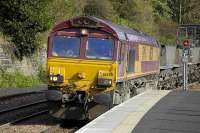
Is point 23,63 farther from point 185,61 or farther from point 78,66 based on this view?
point 78,66

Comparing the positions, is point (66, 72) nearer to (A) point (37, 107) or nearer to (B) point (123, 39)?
(B) point (123, 39)

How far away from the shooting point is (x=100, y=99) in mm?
17016

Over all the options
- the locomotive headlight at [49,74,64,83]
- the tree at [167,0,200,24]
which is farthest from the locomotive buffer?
the tree at [167,0,200,24]

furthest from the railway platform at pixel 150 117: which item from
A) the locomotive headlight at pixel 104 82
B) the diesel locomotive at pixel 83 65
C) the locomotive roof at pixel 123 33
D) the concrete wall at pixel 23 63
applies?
the concrete wall at pixel 23 63

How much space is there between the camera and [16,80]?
32562mm

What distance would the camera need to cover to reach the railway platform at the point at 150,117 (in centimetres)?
1320

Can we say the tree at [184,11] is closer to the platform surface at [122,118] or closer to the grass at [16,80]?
the grass at [16,80]

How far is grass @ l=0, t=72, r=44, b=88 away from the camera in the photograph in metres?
31.5

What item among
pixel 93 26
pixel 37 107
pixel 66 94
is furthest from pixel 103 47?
pixel 37 107

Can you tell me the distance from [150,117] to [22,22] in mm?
20440

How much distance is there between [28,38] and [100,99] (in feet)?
59.6


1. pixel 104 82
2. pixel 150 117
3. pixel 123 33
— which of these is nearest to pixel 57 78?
pixel 104 82

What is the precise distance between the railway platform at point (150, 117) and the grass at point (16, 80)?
1270cm

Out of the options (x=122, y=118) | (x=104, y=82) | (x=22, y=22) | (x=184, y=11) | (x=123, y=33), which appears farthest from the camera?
(x=184, y=11)
